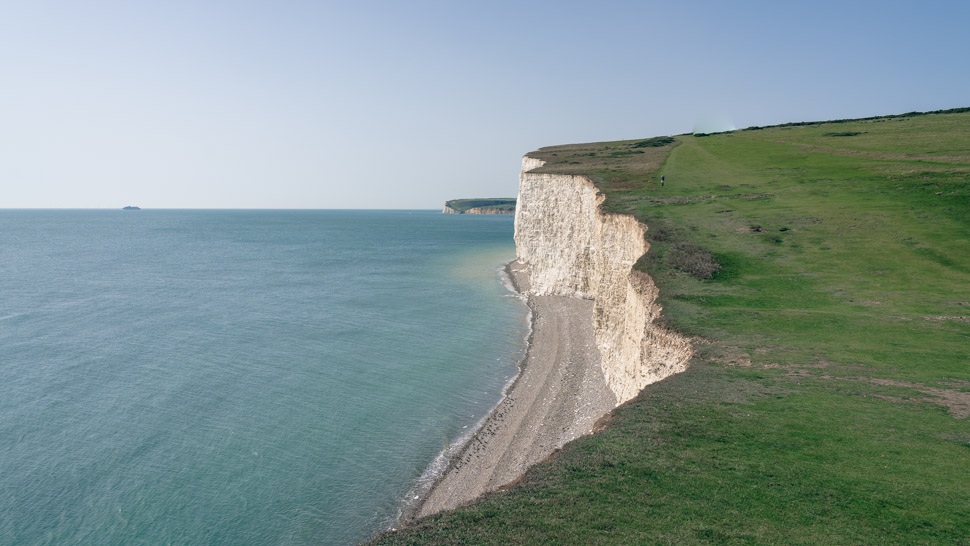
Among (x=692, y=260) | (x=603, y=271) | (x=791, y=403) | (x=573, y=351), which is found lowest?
(x=573, y=351)

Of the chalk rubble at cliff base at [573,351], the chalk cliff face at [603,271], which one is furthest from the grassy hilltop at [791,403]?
the chalk rubble at cliff base at [573,351]

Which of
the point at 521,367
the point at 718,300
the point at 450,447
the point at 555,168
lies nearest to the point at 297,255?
the point at 555,168

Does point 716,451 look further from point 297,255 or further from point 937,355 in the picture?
point 297,255

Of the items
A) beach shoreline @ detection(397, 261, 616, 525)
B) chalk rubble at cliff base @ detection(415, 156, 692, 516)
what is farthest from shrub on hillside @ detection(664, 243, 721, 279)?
beach shoreline @ detection(397, 261, 616, 525)

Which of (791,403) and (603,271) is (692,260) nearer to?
(603,271)

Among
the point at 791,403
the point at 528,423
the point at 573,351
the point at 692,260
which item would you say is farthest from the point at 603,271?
the point at 791,403

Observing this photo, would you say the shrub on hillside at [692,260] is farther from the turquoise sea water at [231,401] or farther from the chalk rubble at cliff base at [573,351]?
the turquoise sea water at [231,401]

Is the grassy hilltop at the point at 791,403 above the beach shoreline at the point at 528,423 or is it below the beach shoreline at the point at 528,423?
above
